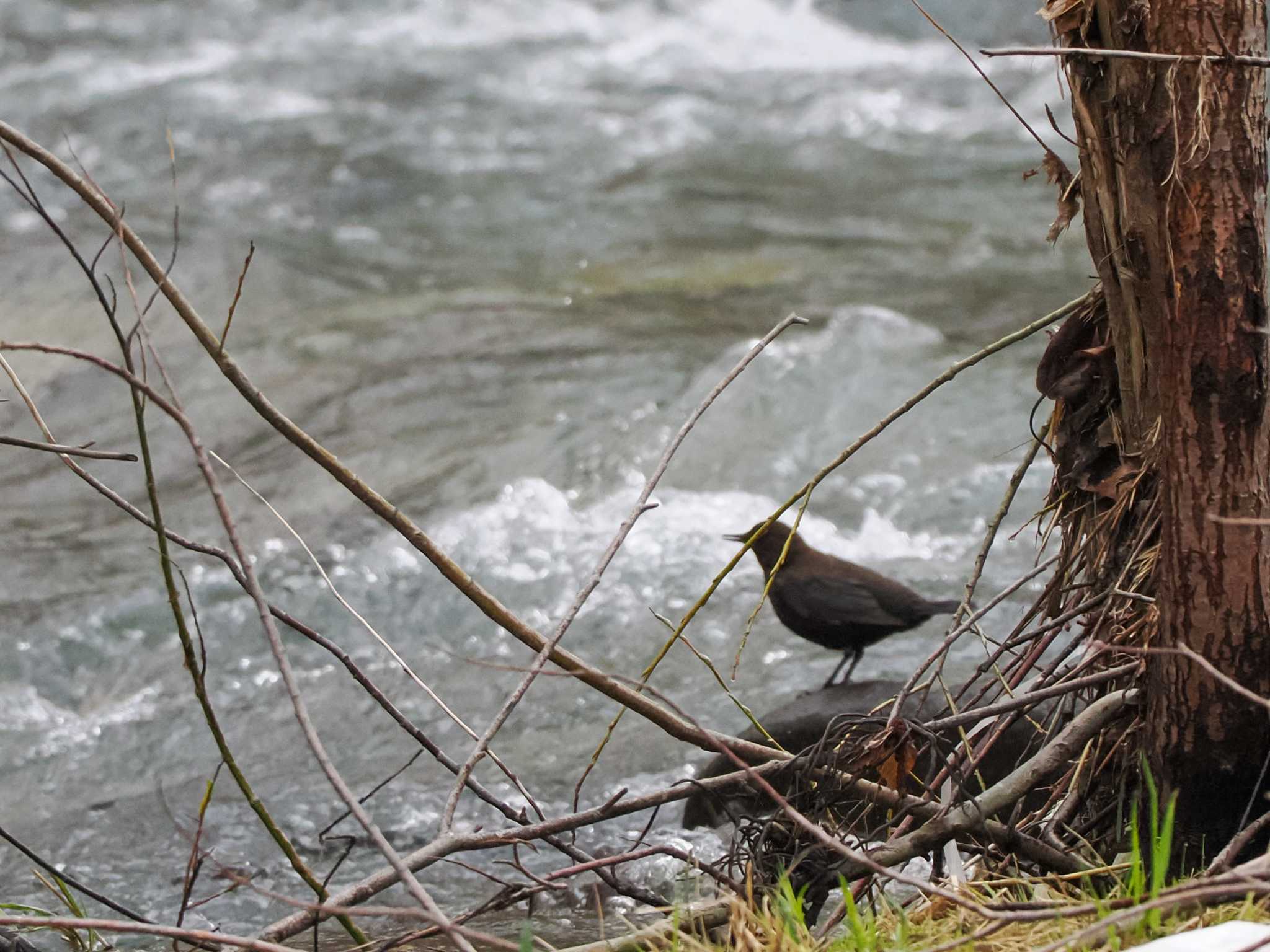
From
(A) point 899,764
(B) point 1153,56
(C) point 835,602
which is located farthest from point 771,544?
(B) point 1153,56

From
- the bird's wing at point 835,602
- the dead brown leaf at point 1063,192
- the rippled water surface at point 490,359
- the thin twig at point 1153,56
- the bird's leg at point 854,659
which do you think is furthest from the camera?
the rippled water surface at point 490,359

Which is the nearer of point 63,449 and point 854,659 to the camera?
point 63,449

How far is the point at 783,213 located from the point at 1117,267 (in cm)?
672

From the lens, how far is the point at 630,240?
8.47m

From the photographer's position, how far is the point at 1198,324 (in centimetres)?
202

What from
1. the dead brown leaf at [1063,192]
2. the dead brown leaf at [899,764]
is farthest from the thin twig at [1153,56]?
the dead brown leaf at [899,764]

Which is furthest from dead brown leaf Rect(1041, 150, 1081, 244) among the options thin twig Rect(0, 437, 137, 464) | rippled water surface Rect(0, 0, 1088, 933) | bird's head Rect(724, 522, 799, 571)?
bird's head Rect(724, 522, 799, 571)

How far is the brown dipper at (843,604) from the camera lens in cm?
407

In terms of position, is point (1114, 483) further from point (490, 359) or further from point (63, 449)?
point (490, 359)

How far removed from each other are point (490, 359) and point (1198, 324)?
5.31m

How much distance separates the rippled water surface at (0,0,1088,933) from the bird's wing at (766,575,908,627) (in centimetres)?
42

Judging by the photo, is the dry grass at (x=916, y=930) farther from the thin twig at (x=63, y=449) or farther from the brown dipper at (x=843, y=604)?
the brown dipper at (x=843, y=604)

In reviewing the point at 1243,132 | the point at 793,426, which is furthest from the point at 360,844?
the point at 793,426

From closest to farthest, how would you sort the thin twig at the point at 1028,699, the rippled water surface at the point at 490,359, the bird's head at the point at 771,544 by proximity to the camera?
the thin twig at the point at 1028,699 < the bird's head at the point at 771,544 < the rippled water surface at the point at 490,359
